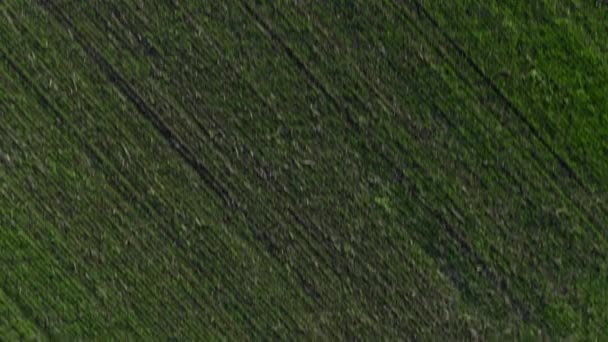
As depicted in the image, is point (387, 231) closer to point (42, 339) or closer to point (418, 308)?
point (418, 308)

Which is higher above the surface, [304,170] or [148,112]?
[148,112]

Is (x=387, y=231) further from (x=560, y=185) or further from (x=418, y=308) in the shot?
(x=560, y=185)

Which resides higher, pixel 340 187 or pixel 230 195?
pixel 230 195

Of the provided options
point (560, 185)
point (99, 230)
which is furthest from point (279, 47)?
point (560, 185)

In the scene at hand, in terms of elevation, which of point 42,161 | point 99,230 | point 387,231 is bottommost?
point 387,231

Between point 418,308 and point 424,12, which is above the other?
point 424,12

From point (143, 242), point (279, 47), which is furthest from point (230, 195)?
point (279, 47)
